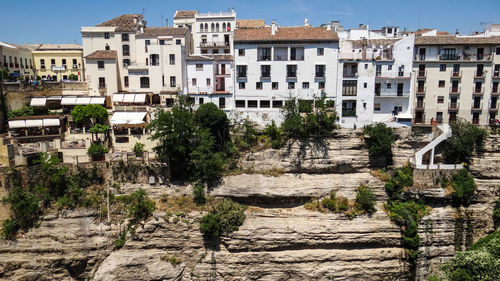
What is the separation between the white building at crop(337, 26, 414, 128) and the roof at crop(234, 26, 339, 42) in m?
2.30

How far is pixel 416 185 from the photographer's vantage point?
34625 millimetres

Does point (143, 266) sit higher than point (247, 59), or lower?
lower

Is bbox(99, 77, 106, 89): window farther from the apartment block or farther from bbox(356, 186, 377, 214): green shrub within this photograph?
the apartment block

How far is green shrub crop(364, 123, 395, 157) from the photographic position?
3484cm

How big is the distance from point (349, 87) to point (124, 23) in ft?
91.0

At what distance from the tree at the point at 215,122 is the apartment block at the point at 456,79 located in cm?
2096

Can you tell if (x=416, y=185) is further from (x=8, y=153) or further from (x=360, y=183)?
(x=8, y=153)

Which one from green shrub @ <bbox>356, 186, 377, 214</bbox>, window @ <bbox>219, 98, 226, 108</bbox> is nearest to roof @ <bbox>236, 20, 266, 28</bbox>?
window @ <bbox>219, 98, 226, 108</bbox>

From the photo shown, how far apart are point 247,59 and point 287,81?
4.82 meters

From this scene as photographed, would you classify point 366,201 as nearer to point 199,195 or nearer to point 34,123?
point 199,195

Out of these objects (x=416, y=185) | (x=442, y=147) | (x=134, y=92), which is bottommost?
(x=416, y=185)

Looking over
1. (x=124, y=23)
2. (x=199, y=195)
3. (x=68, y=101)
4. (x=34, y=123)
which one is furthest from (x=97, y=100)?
(x=199, y=195)

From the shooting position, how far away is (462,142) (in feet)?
115

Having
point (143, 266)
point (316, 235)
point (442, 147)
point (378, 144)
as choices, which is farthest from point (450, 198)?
point (143, 266)
